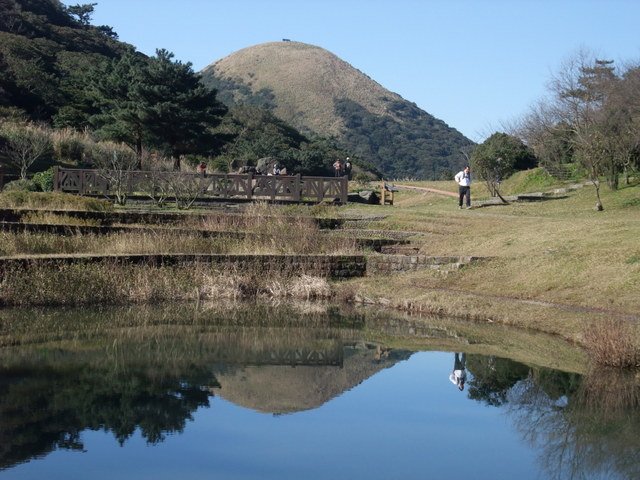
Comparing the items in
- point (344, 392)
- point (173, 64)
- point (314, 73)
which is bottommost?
point (344, 392)

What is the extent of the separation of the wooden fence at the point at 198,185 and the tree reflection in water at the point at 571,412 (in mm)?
21356

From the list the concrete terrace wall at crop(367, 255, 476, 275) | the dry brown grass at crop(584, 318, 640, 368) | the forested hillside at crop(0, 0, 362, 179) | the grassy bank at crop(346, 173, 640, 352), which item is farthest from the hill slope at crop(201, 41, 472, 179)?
the dry brown grass at crop(584, 318, 640, 368)

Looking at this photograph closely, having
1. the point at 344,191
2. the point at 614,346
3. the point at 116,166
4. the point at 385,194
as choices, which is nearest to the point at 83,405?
the point at 614,346

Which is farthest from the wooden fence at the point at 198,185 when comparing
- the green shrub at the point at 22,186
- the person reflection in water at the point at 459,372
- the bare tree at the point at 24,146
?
the person reflection in water at the point at 459,372

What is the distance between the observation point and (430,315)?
20.7 meters

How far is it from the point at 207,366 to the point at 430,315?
6.84 meters

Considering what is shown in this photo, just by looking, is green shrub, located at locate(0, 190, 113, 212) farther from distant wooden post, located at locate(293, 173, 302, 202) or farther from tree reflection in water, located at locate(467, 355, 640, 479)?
tree reflection in water, located at locate(467, 355, 640, 479)

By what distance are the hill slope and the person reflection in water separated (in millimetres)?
95980

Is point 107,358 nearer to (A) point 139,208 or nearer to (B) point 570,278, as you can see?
(B) point 570,278

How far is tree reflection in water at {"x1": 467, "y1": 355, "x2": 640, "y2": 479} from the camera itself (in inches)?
421

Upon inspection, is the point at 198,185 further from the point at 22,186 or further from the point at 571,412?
the point at 571,412

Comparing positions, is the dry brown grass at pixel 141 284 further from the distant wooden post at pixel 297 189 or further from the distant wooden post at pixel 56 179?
the distant wooden post at pixel 56 179

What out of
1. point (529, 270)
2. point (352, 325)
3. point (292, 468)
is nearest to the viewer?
point (292, 468)

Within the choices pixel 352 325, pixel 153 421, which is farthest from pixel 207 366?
pixel 352 325
